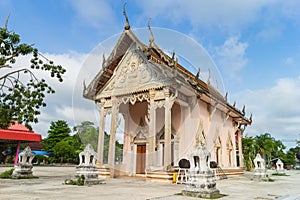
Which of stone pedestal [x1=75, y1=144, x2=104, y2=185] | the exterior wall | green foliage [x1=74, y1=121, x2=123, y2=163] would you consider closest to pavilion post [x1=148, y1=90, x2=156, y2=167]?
the exterior wall

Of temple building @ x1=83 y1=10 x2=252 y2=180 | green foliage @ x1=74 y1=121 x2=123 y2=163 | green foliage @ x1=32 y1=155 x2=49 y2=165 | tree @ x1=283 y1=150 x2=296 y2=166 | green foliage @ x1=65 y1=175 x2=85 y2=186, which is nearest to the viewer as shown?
green foliage @ x1=65 y1=175 x2=85 y2=186

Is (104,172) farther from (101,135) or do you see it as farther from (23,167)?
(23,167)

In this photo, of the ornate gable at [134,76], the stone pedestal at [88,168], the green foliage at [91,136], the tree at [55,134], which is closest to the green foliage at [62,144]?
the tree at [55,134]

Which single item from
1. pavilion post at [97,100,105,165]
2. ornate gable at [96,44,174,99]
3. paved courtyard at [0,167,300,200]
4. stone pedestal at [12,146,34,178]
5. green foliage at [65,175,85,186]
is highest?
ornate gable at [96,44,174,99]

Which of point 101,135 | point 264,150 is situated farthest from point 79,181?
point 264,150

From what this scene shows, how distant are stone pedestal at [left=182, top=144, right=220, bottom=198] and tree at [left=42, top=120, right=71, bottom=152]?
32.4 m

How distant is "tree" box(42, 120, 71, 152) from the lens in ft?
121

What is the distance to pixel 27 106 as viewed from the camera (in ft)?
29.6

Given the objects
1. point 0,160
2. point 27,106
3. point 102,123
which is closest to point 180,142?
point 102,123

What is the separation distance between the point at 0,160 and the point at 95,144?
77.6ft

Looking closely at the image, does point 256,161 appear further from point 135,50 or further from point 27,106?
point 27,106

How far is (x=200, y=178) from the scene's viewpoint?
7.21 meters

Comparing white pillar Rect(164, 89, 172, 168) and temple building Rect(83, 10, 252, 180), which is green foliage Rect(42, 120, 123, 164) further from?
white pillar Rect(164, 89, 172, 168)

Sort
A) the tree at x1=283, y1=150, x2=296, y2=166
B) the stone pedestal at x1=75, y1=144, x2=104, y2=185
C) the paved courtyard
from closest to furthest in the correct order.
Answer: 1. the paved courtyard
2. the stone pedestal at x1=75, y1=144, x2=104, y2=185
3. the tree at x1=283, y1=150, x2=296, y2=166
